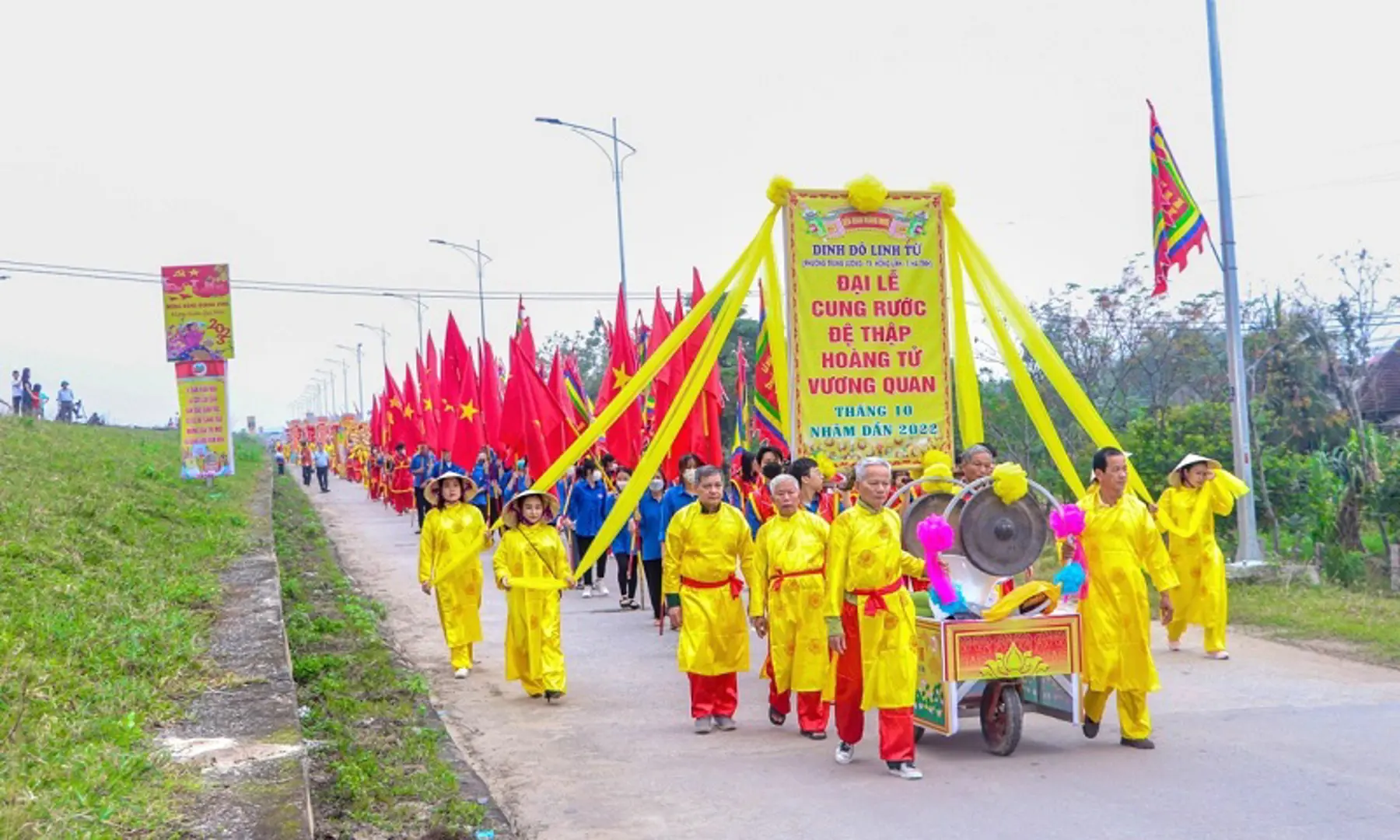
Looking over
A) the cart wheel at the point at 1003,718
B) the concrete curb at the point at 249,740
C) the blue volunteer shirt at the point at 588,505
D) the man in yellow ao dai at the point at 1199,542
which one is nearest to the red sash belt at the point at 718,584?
the cart wheel at the point at 1003,718

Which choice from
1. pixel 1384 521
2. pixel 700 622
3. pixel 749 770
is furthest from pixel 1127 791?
pixel 1384 521

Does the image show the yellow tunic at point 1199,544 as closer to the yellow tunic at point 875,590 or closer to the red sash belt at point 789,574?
the red sash belt at point 789,574

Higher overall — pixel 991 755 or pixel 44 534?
pixel 44 534

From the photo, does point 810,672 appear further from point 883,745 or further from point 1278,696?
point 1278,696

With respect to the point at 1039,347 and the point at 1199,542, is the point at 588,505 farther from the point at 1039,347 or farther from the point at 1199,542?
the point at 1039,347

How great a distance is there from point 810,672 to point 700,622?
0.74 metres

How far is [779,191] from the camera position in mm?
9352

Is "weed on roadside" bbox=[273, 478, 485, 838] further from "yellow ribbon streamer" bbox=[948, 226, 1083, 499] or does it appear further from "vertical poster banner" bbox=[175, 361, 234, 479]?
"vertical poster banner" bbox=[175, 361, 234, 479]

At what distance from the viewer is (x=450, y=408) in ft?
73.0

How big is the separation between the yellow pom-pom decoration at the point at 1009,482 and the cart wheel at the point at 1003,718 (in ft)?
3.07

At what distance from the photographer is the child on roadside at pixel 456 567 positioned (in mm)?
10867

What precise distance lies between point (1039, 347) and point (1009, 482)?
6.15 ft

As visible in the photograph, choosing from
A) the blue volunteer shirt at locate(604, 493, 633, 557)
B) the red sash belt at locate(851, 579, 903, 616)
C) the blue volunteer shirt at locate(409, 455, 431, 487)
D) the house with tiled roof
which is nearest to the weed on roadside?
the red sash belt at locate(851, 579, 903, 616)

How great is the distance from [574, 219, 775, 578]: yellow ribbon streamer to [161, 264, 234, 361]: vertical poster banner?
18.0 metres
